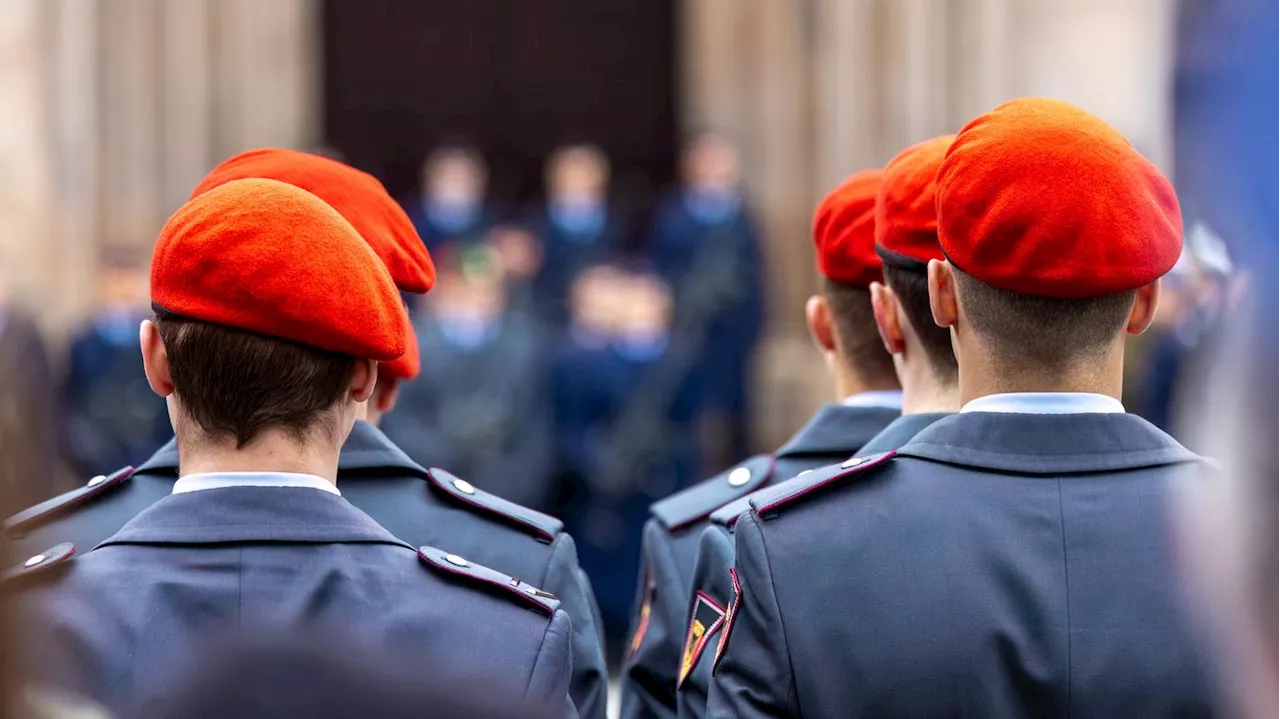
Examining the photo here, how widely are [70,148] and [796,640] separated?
29.5 ft

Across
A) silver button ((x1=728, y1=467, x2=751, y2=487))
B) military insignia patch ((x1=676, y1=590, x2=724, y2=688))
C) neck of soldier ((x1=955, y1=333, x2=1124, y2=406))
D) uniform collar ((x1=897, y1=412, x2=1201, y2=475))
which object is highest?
neck of soldier ((x1=955, y1=333, x2=1124, y2=406))

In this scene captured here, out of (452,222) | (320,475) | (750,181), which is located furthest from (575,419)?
(320,475)

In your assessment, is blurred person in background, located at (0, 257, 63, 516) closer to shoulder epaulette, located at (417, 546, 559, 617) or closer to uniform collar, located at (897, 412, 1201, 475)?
shoulder epaulette, located at (417, 546, 559, 617)

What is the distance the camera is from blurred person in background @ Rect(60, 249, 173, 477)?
8.32 metres

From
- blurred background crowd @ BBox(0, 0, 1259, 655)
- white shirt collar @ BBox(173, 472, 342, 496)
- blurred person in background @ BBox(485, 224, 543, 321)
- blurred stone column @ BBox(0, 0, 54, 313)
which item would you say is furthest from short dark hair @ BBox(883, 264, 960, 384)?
blurred stone column @ BBox(0, 0, 54, 313)

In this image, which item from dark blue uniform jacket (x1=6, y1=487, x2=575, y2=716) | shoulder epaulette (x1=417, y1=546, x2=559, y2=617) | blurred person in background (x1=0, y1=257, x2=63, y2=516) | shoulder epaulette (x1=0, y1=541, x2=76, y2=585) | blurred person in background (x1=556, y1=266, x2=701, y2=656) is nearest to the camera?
blurred person in background (x1=0, y1=257, x2=63, y2=516)

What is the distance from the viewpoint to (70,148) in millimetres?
9875

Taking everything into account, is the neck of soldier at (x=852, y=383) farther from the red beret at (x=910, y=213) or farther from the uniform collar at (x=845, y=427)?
the red beret at (x=910, y=213)

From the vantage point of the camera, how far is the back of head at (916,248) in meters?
2.28

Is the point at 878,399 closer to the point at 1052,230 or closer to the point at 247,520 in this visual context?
the point at 1052,230

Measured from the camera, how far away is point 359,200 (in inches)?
101

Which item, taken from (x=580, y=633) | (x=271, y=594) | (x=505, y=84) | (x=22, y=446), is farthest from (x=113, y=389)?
(x=22, y=446)

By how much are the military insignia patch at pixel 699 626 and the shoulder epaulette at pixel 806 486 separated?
0.33m

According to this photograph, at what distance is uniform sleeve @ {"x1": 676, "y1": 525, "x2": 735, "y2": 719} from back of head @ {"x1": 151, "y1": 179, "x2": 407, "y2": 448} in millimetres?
565
